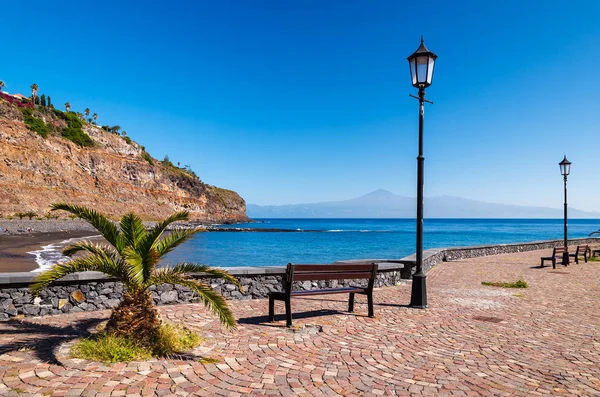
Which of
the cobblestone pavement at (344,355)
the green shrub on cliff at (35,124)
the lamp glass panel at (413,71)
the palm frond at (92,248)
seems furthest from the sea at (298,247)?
the green shrub on cliff at (35,124)

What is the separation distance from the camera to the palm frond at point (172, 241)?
19.9 ft

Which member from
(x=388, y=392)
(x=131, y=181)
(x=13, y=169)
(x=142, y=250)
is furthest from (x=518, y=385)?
(x=131, y=181)

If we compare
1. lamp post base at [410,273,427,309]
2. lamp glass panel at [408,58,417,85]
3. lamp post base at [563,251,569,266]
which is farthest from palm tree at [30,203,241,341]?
lamp post base at [563,251,569,266]

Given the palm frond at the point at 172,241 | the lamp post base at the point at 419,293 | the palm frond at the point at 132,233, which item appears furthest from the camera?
the lamp post base at the point at 419,293

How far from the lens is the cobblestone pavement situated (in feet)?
14.1

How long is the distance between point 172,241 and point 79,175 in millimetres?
81087

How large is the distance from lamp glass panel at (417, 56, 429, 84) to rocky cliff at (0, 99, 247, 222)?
55.9m

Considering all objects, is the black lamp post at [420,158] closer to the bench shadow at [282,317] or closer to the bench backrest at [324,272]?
the bench backrest at [324,272]

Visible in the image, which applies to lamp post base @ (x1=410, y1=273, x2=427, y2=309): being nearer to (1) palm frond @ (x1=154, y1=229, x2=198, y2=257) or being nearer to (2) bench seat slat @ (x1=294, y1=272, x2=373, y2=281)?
(2) bench seat slat @ (x1=294, y1=272, x2=373, y2=281)

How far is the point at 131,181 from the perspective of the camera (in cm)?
9200

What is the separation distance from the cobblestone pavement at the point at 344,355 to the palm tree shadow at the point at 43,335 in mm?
→ 14

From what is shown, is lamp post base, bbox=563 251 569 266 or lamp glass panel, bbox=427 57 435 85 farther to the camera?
lamp post base, bbox=563 251 569 266

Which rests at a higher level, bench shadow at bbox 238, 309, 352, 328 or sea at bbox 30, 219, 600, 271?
bench shadow at bbox 238, 309, 352, 328

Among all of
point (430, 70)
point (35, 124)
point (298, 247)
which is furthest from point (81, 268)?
point (35, 124)
